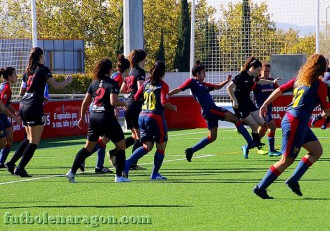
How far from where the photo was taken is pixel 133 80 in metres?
15.8

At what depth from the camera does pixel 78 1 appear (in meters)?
81.7

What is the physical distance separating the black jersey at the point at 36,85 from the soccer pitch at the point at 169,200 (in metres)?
1.28

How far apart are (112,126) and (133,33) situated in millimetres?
15802

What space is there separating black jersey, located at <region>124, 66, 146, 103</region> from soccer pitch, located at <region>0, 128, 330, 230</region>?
1352 millimetres

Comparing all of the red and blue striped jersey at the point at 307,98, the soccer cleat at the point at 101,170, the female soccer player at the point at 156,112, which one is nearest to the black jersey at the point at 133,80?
the soccer cleat at the point at 101,170

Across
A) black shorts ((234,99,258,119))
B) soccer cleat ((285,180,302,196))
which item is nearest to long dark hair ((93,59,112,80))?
soccer cleat ((285,180,302,196))

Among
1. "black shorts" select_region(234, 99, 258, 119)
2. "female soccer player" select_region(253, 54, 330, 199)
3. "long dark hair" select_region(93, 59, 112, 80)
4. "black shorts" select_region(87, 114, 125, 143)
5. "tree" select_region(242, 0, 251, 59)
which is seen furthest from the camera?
"tree" select_region(242, 0, 251, 59)

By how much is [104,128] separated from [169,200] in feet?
7.01

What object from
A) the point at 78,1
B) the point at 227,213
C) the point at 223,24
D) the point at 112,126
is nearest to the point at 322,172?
the point at 112,126

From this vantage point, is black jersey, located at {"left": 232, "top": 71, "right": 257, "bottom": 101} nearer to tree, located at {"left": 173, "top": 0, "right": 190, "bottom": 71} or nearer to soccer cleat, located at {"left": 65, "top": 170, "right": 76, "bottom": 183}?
soccer cleat, located at {"left": 65, "top": 170, "right": 76, "bottom": 183}

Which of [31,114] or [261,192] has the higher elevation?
[31,114]

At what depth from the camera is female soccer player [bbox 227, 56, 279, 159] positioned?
1841 centimetres

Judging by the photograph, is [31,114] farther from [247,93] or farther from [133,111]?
[247,93]

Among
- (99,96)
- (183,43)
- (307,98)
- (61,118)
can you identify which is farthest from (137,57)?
(183,43)
